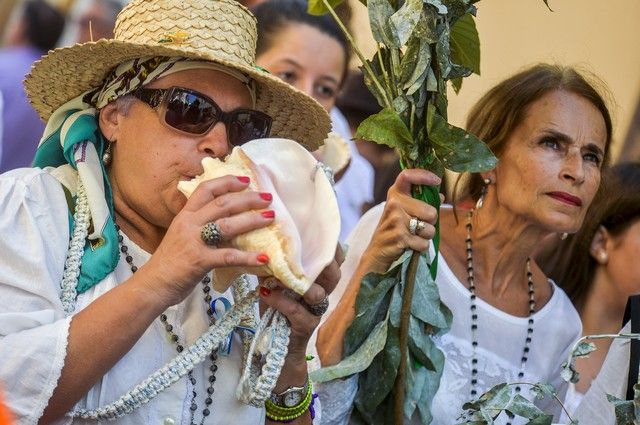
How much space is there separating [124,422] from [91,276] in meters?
0.31

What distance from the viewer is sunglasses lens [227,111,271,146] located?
2.41 metres

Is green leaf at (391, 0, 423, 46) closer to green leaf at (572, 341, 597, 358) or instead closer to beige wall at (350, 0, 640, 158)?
green leaf at (572, 341, 597, 358)

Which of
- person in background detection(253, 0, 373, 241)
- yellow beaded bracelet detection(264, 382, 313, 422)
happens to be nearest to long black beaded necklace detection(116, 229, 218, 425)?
yellow beaded bracelet detection(264, 382, 313, 422)

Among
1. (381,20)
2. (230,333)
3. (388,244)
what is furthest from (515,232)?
(230,333)

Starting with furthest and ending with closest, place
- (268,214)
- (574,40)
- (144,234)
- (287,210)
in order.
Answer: (574,40)
(144,234)
(287,210)
(268,214)

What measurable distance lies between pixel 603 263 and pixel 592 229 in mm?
137

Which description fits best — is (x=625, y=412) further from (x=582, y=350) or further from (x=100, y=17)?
(x=100, y=17)

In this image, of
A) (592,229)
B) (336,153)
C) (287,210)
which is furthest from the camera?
(336,153)

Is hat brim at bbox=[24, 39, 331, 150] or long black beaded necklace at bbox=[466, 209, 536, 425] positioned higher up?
hat brim at bbox=[24, 39, 331, 150]

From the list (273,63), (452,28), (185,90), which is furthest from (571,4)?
(185,90)

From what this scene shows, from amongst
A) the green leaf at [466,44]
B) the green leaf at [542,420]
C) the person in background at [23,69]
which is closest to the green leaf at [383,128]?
the green leaf at [466,44]

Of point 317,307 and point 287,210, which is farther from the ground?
point 287,210

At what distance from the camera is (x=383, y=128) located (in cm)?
241

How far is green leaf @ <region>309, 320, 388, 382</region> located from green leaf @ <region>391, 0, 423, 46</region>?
2.22 feet
